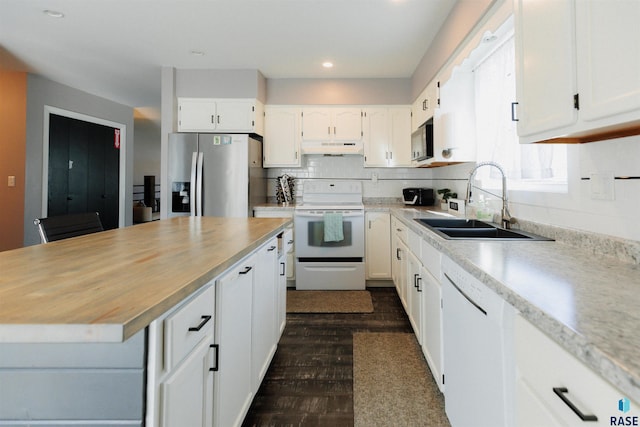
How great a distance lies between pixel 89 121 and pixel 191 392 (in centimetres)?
564

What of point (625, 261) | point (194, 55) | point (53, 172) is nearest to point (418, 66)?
point (194, 55)

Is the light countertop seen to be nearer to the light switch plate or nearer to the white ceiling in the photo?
the light switch plate

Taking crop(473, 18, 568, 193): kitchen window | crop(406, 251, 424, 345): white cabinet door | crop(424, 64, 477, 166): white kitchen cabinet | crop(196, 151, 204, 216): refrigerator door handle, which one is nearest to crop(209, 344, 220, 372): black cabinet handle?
crop(406, 251, 424, 345): white cabinet door

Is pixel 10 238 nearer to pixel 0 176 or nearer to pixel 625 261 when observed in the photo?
pixel 0 176

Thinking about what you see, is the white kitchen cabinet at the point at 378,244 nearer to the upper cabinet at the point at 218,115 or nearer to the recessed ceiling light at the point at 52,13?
the upper cabinet at the point at 218,115

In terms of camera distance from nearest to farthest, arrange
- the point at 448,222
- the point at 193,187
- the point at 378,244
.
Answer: the point at 448,222
the point at 193,187
the point at 378,244

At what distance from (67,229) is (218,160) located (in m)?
1.99

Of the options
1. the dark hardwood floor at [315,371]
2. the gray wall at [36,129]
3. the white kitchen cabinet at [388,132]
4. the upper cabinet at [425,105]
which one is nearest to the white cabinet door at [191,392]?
the dark hardwood floor at [315,371]

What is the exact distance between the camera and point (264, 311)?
1758mm

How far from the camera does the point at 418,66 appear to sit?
12.1ft

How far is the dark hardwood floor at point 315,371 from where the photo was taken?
5.34 ft

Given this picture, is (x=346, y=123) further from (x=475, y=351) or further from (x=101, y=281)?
(x=101, y=281)

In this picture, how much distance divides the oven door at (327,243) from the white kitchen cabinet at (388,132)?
3.16 feet

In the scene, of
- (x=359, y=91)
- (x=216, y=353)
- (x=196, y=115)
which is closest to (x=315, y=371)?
(x=216, y=353)
